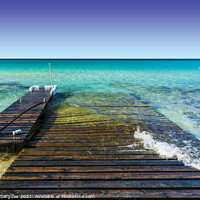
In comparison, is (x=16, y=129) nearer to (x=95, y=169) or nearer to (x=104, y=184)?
(x=95, y=169)

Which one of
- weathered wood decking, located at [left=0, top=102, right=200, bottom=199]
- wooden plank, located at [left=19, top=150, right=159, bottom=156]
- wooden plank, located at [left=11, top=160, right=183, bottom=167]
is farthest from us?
wooden plank, located at [left=19, top=150, right=159, bottom=156]

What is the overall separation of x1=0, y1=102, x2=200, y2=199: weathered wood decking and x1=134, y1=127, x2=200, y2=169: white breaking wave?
0.81ft

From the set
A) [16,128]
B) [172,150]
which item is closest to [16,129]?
[16,128]

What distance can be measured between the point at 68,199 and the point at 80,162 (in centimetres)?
122

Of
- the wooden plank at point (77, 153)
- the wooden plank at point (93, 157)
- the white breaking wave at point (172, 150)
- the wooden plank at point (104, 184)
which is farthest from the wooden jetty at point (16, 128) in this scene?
the white breaking wave at point (172, 150)

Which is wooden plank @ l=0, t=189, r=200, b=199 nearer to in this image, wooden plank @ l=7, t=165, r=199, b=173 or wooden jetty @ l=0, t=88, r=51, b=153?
wooden plank @ l=7, t=165, r=199, b=173

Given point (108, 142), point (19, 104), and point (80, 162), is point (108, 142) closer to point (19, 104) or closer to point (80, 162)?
point (80, 162)

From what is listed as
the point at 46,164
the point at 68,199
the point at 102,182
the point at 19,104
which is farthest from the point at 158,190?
the point at 19,104

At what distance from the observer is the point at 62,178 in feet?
12.3

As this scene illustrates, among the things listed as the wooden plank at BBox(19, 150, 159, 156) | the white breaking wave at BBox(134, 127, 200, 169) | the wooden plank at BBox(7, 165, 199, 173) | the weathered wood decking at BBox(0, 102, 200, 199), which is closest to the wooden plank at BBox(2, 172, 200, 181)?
the weathered wood decking at BBox(0, 102, 200, 199)

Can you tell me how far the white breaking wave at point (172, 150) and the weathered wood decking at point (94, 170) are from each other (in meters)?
0.25

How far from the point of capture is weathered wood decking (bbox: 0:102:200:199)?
3412mm

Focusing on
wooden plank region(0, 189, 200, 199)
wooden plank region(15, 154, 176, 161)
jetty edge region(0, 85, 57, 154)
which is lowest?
wooden plank region(0, 189, 200, 199)

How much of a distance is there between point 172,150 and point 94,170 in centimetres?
Result: 285
